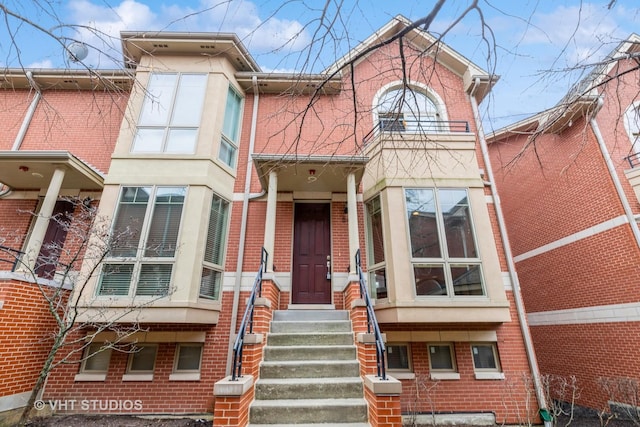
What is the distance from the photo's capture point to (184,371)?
5359mm

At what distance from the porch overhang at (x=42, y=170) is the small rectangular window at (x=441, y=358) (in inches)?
311

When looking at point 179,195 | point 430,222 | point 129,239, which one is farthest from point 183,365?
point 430,222

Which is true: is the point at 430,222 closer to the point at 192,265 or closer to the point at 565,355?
the point at 192,265

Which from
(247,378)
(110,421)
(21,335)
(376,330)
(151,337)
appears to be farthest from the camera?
(151,337)

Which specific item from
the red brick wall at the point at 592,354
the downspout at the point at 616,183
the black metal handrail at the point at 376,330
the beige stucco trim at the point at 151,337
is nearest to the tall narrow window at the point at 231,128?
the beige stucco trim at the point at 151,337

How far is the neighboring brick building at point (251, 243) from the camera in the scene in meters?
5.09

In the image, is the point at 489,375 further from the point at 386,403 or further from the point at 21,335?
the point at 21,335

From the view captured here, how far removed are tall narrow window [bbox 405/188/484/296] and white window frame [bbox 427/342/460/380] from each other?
120 centimetres

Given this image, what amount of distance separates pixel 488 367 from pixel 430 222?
120 inches

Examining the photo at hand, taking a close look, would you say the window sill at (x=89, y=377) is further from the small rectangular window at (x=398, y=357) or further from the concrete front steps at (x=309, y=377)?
the small rectangular window at (x=398, y=357)

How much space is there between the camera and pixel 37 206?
643cm

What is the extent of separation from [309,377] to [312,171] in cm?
378

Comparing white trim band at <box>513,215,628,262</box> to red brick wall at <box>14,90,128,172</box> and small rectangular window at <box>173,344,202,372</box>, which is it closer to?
small rectangular window at <box>173,344,202,372</box>

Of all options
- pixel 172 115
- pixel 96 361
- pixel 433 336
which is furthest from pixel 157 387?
pixel 172 115
